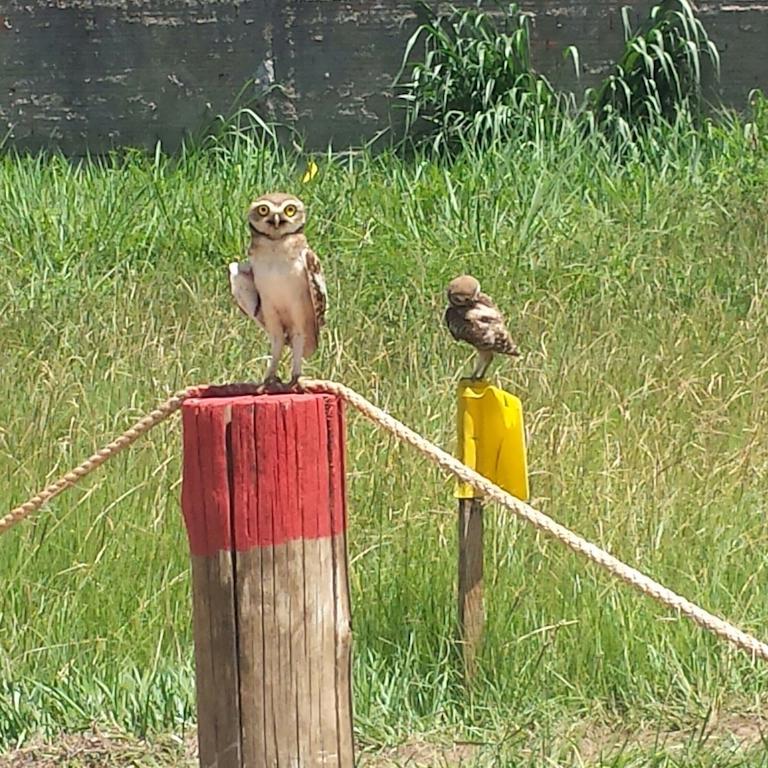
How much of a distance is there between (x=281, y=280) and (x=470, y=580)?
3.38 ft

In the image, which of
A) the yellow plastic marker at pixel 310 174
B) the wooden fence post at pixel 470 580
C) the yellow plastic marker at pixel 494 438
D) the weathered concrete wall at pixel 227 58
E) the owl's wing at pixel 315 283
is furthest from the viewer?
the weathered concrete wall at pixel 227 58

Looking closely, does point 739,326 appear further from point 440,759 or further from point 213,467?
point 213,467

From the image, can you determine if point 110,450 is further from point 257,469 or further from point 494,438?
point 494,438

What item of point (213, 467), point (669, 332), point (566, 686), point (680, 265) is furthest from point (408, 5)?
point (213, 467)

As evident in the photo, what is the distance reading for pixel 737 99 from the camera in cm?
858

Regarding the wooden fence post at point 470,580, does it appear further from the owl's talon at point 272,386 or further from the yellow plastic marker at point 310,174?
the yellow plastic marker at point 310,174

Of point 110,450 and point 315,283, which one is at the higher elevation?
point 315,283

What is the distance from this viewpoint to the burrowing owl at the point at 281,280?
2.84 meters

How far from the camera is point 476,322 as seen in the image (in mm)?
3402

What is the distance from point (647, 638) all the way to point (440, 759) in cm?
67

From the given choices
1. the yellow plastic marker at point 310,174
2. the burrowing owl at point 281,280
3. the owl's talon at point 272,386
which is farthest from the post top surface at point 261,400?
the yellow plastic marker at point 310,174

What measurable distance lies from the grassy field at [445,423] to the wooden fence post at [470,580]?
7cm

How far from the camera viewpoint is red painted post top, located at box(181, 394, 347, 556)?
2383 mm

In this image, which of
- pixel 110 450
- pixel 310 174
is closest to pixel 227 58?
pixel 310 174
